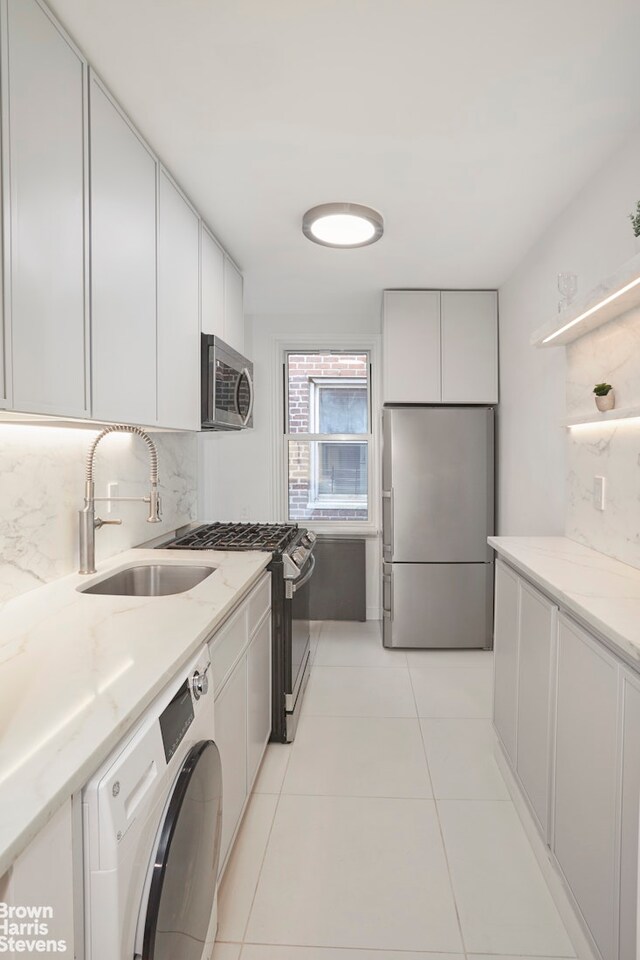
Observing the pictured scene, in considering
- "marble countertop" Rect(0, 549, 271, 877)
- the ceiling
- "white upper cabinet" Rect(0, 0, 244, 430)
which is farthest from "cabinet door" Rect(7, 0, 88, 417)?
"marble countertop" Rect(0, 549, 271, 877)

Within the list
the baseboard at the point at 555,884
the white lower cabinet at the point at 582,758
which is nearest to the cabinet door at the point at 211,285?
the white lower cabinet at the point at 582,758

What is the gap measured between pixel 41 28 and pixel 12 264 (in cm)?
61

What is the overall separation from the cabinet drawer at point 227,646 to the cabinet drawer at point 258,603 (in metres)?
0.09

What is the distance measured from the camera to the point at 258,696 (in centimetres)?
217

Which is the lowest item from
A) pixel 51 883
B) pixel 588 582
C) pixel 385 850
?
pixel 385 850

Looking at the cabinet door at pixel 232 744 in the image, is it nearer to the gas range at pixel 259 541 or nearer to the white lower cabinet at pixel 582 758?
the gas range at pixel 259 541

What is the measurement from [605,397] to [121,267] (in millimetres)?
1690

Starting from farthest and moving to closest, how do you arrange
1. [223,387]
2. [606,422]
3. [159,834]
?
[223,387] → [606,422] → [159,834]

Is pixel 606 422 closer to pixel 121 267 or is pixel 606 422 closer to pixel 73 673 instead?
pixel 121 267

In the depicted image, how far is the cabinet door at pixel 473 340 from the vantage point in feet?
11.9

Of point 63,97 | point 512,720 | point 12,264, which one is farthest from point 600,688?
point 63,97

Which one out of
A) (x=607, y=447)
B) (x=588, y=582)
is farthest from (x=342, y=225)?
(x=588, y=582)

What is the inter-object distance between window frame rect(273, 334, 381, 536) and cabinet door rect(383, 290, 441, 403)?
67 centimetres

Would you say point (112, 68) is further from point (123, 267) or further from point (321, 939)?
point (321, 939)
